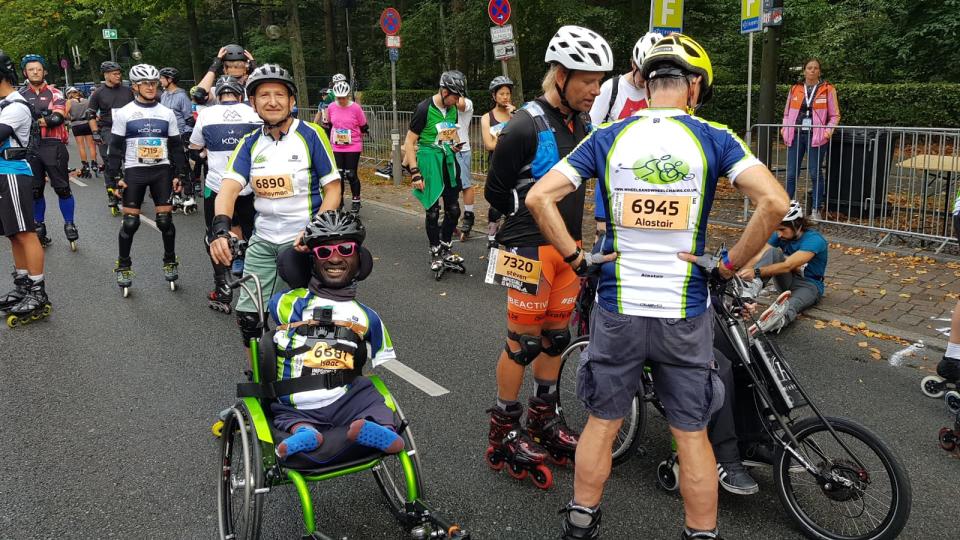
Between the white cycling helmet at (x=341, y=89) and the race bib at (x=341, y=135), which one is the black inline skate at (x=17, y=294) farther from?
the white cycling helmet at (x=341, y=89)

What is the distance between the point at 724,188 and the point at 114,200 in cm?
1003

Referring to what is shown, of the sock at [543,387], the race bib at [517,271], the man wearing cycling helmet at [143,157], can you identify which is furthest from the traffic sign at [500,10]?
the sock at [543,387]

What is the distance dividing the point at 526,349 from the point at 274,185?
6.09 ft

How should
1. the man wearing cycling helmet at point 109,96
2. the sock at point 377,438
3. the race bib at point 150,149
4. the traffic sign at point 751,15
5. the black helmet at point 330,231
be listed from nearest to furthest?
the sock at point 377,438 < the black helmet at point 330,231 < the race bib at point 150,149 < the traffic sign at point 751,15 < the man wearing cycling helmet at point 109,96

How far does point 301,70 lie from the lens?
22516 millimetres

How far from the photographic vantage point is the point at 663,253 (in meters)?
2.94

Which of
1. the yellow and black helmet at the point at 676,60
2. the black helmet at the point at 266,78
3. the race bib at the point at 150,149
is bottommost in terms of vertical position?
the race bib at the point at 150,149

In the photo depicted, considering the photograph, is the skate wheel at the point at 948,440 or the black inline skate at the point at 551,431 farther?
the skate wheel at the point at 948,440

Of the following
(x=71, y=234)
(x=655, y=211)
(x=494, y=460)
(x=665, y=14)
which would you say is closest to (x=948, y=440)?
(x=494, y=460)

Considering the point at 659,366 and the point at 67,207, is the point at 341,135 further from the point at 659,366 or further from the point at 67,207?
the point at 659,366

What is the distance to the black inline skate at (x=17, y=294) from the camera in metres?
7.23

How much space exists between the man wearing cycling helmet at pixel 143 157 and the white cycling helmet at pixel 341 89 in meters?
4.37

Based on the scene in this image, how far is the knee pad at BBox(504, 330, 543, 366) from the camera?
12.8ft

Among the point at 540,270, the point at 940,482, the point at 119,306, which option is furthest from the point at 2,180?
the point at 940,482
